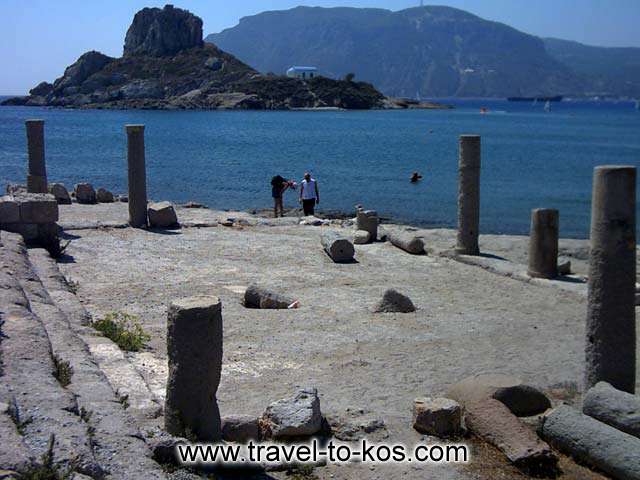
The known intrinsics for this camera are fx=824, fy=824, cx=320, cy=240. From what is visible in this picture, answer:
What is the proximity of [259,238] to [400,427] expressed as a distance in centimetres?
1091

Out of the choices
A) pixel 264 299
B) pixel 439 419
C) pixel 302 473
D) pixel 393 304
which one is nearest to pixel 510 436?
pixel 439 419

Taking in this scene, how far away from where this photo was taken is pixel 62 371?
7516 millimetres

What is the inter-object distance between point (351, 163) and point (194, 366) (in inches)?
1699

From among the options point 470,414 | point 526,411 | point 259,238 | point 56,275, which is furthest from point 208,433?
point 259,238

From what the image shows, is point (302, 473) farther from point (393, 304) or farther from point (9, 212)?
point (9, 212)

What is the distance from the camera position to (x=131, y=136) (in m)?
18.8

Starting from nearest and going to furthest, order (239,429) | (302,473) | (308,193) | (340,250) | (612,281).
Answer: (302,473)
(239,429)
(612,281)
(340,250)
(308,193)

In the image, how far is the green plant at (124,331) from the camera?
1017 cm

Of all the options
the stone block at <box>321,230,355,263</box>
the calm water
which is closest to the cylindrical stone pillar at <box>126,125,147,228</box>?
the stone block at <box>321,230,355,263</box>

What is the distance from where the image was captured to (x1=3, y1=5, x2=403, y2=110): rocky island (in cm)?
12369

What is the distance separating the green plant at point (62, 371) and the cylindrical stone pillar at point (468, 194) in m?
11.0

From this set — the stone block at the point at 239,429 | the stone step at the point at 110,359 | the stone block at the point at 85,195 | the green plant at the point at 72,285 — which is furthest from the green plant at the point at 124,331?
the stone block at the point at 85,195

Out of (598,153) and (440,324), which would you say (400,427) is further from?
(598,153)

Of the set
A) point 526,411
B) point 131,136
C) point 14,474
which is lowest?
point 526,411
